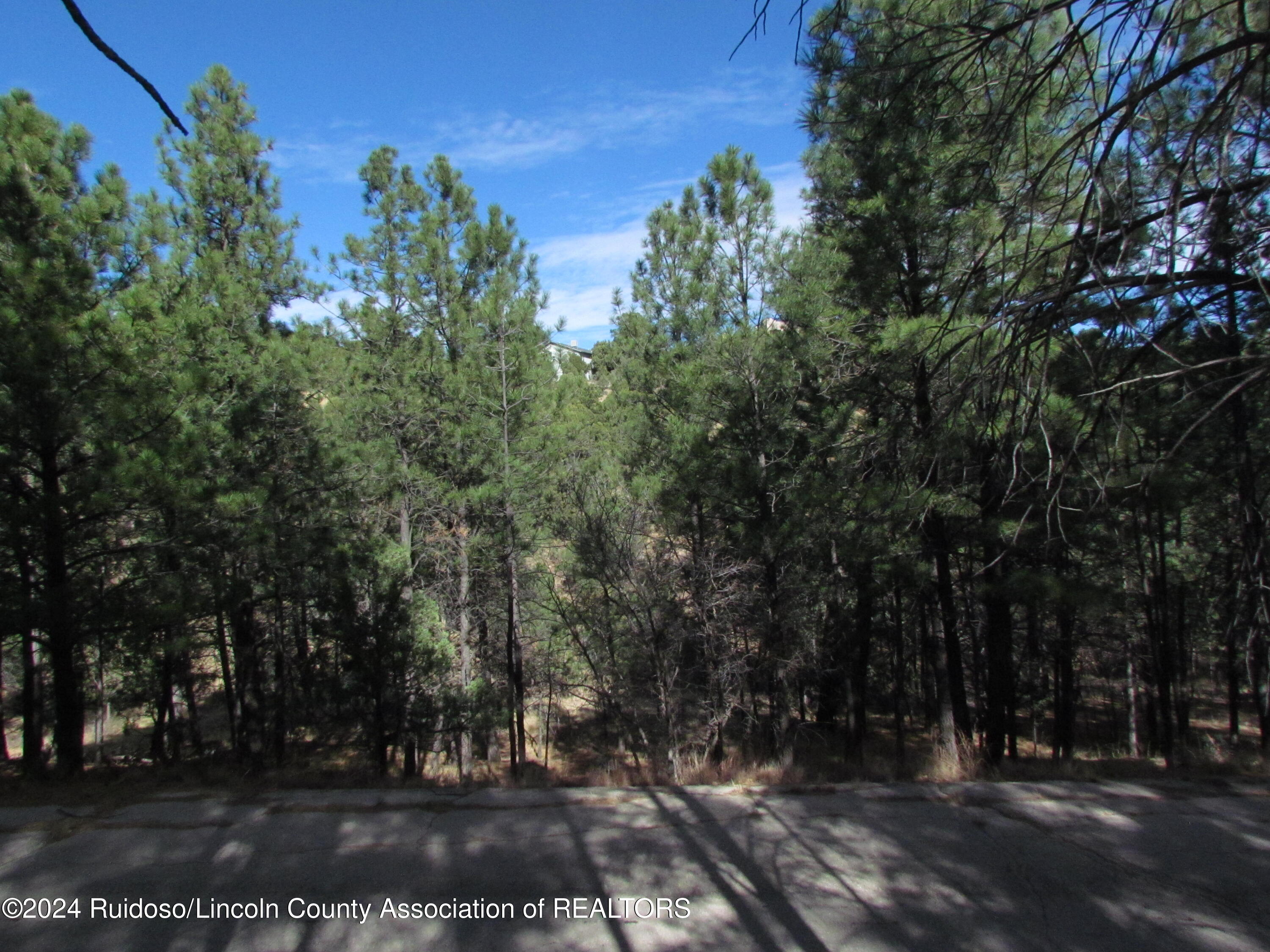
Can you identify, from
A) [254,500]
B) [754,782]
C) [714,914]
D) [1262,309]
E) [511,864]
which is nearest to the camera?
[714,914]

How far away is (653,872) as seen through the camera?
12.6ft

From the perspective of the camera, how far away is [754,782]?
5.42 m

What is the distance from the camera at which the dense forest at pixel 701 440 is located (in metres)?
3.26

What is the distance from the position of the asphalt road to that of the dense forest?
1337 millimetres

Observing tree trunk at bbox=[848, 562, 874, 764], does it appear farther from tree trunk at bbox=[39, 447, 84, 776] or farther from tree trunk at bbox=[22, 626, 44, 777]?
tree trunk at bbox=[22, 626, 44, 777]

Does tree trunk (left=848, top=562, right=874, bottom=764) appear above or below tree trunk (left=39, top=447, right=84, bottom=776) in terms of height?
below

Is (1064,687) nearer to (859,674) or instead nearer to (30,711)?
(859,674)

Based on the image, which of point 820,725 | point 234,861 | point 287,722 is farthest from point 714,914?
point 820,725

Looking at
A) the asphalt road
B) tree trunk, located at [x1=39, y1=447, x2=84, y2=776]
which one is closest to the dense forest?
tree trunk, located at [x1=39, y1=447, x2=84, y2=776]

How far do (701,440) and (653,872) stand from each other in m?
8.61

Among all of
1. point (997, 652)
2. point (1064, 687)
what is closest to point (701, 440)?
point (997, 652)

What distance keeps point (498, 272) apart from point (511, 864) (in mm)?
12929

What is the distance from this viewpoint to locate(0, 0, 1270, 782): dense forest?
10.7 ft

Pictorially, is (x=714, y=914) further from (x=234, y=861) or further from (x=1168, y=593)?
(x=1168, y=593)
